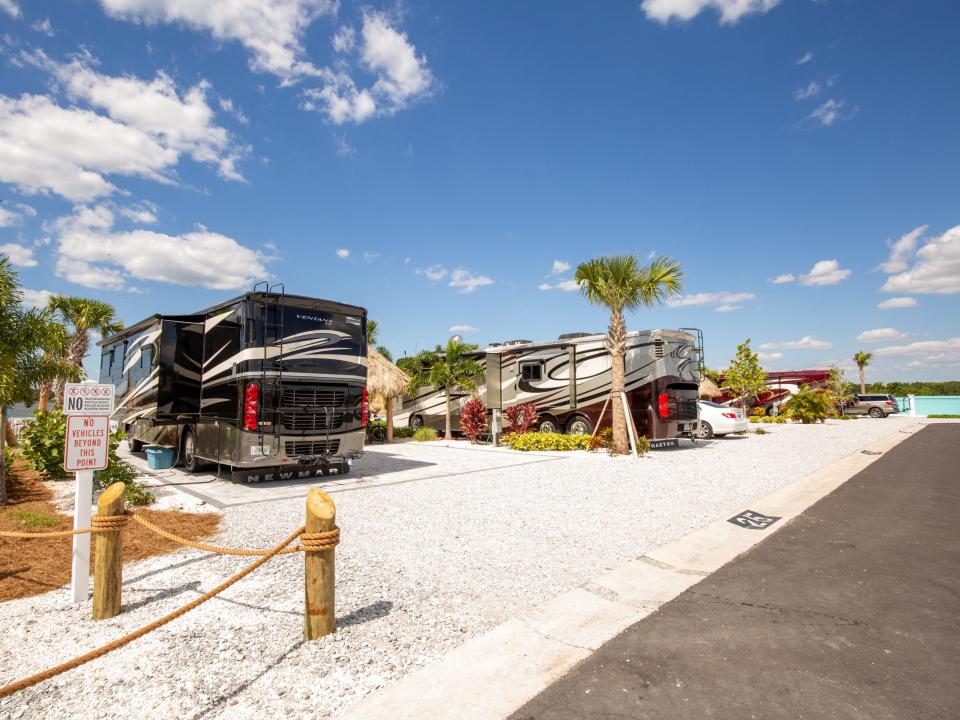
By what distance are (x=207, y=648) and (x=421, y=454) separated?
Answer: 36.9 ft

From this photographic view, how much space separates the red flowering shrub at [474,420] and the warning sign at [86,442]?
13.8 m

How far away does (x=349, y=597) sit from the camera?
164 inches

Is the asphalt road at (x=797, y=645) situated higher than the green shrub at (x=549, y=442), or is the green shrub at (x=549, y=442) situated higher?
the green shrub at (x=549, y=442)

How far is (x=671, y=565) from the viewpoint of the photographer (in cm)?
503

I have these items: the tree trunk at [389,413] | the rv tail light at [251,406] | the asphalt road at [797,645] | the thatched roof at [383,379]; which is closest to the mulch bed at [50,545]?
the rv tail light at [251,406]

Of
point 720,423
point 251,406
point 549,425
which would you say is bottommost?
point 720,423

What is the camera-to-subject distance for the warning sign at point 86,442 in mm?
4094

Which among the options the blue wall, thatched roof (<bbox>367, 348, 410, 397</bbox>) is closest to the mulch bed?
thatched roof (<bbox>367, 348, 410, 397</bbox>)

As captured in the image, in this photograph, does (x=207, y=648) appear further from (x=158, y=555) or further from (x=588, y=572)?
(x=588, y=572)

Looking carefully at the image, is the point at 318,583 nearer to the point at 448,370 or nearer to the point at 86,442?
the point at 86,442

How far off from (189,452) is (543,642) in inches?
376

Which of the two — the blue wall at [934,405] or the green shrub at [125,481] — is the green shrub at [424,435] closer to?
the green shrub at [125,481]

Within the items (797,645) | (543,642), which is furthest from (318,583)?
(797,645)

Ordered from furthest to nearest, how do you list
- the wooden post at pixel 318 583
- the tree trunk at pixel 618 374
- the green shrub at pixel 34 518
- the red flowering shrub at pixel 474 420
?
the red flowering shrub at pixel 474 420 < the tree trunk at pixel 618 374 < the green shrub at pixel 34 518 < the wooden post at pixel 318 583
